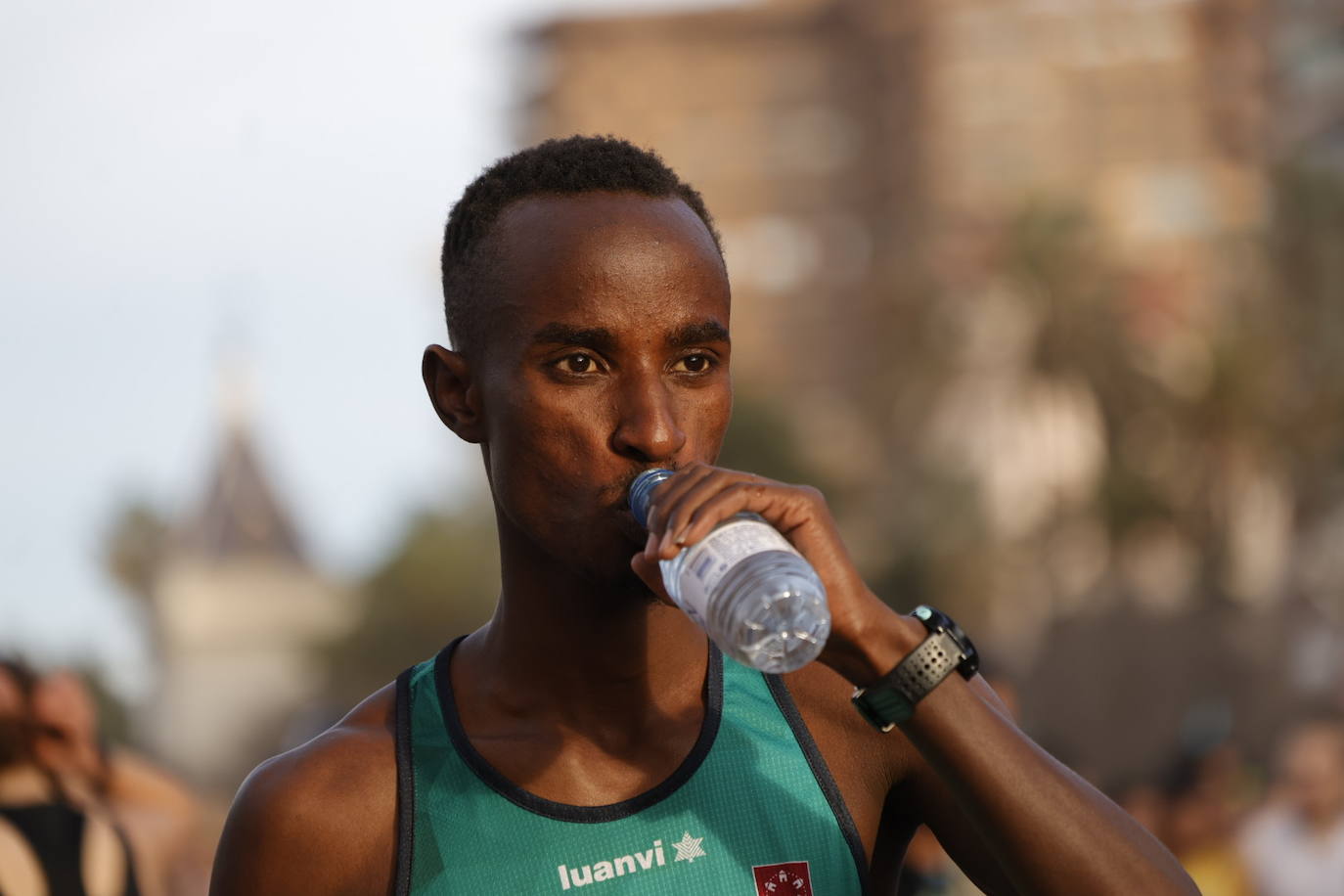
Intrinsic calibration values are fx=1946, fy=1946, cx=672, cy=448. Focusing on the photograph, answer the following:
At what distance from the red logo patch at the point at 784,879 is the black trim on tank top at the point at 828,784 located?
0.08m

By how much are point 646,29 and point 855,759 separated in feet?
329

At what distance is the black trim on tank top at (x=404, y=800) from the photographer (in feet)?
8.78

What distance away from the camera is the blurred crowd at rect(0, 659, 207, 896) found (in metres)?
5.77

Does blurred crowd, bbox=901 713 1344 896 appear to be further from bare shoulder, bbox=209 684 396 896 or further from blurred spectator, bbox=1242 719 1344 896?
bare shoulder, bbox=209 684 396 896

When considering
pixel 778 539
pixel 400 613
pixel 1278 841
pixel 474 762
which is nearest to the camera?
pixel 778 539

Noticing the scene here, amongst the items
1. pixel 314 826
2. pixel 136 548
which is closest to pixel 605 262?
pixel 314 826

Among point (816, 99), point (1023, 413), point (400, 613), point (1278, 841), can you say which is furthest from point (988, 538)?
point (816, 99)

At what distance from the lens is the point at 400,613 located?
5309 centimetres

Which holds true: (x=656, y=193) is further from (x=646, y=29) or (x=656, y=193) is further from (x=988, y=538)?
(x=646, y=29)

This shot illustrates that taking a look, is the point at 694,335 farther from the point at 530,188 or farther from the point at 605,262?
the point at 530,188

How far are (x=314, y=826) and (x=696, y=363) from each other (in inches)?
33.0

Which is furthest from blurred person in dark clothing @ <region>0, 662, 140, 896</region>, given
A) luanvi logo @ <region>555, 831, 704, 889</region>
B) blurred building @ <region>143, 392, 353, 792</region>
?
blurred building @ <region>143, 392, 353, 792</region>

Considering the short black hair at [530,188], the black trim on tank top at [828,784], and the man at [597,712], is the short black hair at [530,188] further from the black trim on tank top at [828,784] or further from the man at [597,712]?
the black trim on tank top at [828,784]

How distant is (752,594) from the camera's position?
86.9 inches
